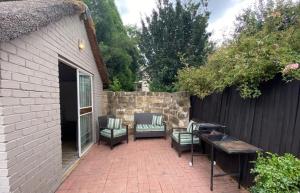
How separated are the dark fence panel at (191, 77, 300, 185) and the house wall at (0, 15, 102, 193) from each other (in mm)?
3081

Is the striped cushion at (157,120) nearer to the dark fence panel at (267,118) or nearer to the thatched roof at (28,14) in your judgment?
the dark fence panel at (267,118)

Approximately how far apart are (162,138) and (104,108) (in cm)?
254

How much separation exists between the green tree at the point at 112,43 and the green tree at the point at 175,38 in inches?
53.8

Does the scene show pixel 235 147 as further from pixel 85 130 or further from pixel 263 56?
pixel 85 130

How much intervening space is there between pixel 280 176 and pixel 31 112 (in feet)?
9.25

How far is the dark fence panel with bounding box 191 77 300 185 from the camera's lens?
236 centimetres

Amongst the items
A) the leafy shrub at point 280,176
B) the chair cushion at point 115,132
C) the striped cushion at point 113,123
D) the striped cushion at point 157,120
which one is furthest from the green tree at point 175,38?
the leafy shrub at point 280,176

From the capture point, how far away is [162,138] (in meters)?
6.79

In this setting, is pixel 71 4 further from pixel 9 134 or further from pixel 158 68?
pixel 158 68

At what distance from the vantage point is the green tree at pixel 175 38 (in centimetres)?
841

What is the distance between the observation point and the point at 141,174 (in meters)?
3.77

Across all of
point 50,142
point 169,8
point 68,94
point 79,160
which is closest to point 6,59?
point 50,142

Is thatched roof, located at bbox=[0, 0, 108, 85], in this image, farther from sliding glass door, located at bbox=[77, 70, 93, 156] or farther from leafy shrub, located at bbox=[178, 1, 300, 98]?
leafy shrub, located at bbox=[178, 1, 300, 98]

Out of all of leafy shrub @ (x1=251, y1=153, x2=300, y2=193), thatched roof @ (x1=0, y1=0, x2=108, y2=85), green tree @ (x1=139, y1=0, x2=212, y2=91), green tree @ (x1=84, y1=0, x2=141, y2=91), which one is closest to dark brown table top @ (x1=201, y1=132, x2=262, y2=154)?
→ leafy shrub @ (x1=251, y1=153, x2=300, y2=193)
